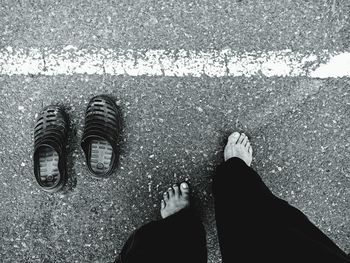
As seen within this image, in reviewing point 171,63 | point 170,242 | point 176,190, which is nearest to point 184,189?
point 176,190

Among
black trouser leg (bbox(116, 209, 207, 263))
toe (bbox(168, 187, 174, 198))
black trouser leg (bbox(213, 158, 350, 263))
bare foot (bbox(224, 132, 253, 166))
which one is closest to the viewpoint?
black trouser leg (bbox(213, 158, 350, 263))

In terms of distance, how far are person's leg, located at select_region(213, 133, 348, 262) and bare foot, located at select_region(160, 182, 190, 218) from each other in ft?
0.87

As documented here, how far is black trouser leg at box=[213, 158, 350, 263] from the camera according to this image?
75.5 inches

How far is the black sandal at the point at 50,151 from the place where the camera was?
2.50 meters

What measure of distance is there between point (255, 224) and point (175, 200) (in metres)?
0.66

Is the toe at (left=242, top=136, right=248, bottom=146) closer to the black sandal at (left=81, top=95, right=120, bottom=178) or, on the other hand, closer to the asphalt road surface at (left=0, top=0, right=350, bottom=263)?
the asphalt road surface at (left=0, top=0, right=350, bottom=263)

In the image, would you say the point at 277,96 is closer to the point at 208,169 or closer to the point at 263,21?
the point at 263,21

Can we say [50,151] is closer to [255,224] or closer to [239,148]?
[239,148]

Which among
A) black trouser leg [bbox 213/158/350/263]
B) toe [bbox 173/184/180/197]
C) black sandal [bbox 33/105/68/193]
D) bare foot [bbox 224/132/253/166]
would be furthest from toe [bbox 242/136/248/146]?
black sandal [bbox 33/105/68/193]

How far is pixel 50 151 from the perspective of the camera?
2.55 metres

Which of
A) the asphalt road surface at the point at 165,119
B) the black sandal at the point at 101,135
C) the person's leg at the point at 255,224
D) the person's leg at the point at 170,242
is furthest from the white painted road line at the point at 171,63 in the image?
the person's leg at the point at 170,242

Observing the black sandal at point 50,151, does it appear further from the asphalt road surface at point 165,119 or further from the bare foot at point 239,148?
the bare foot at point 239,148

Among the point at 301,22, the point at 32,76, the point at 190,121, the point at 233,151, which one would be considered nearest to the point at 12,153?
the point at 32,76

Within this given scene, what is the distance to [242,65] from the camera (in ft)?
8.33
